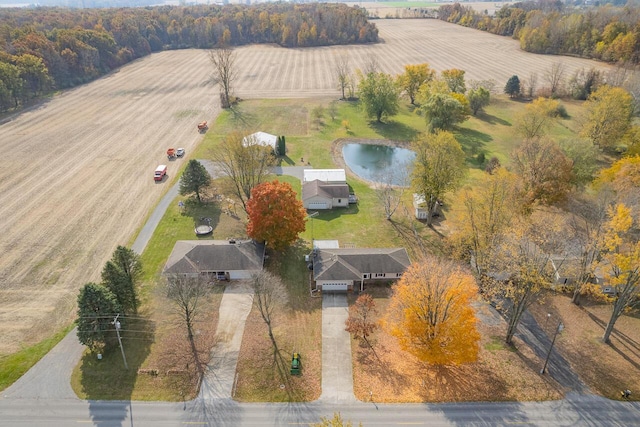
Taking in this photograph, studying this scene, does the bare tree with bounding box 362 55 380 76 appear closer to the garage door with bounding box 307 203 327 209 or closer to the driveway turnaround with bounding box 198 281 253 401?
the garage door with bounding box 307 203 327 209

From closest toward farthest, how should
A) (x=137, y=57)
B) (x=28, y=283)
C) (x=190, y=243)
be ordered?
(x=28, y=283) < (x=190, y=243) < (x=137, y=57)

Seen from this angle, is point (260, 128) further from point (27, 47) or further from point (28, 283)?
point (27, 47)

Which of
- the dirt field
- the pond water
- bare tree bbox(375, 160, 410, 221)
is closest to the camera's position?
the dirt field

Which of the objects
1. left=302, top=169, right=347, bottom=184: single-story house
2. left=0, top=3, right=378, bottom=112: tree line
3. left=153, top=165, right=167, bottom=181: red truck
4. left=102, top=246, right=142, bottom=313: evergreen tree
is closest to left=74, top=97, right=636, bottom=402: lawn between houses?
left=102, top=246, right=142, bottom=313: evergreen tree

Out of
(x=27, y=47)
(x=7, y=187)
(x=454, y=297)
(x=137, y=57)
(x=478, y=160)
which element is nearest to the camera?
(x=454, y=297)

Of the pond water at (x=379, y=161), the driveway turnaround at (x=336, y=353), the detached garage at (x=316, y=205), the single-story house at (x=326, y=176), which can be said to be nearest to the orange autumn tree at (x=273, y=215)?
the driveway turnaround at (x=336, y=353)

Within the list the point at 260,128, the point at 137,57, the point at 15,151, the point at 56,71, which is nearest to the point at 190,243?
the point at 260,128
